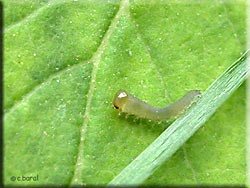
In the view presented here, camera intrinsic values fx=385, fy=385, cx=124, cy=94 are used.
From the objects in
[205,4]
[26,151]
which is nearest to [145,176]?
[26,151]

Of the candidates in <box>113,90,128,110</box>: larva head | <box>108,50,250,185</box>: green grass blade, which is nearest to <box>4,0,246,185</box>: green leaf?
<box>113,90,128,110</box>: larva head

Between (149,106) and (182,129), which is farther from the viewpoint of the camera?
(149,106)

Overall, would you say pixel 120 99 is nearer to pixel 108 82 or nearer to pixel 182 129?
pixel 108 82

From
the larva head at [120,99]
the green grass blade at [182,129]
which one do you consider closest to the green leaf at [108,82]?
the larva head at [120,99]

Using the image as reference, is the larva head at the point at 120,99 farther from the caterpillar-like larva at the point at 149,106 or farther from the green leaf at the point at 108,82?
the green leaf at the point at 108,82

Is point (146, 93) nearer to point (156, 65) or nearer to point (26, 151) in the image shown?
point (156, 65)

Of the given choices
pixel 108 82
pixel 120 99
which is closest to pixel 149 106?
pixel 120 99
